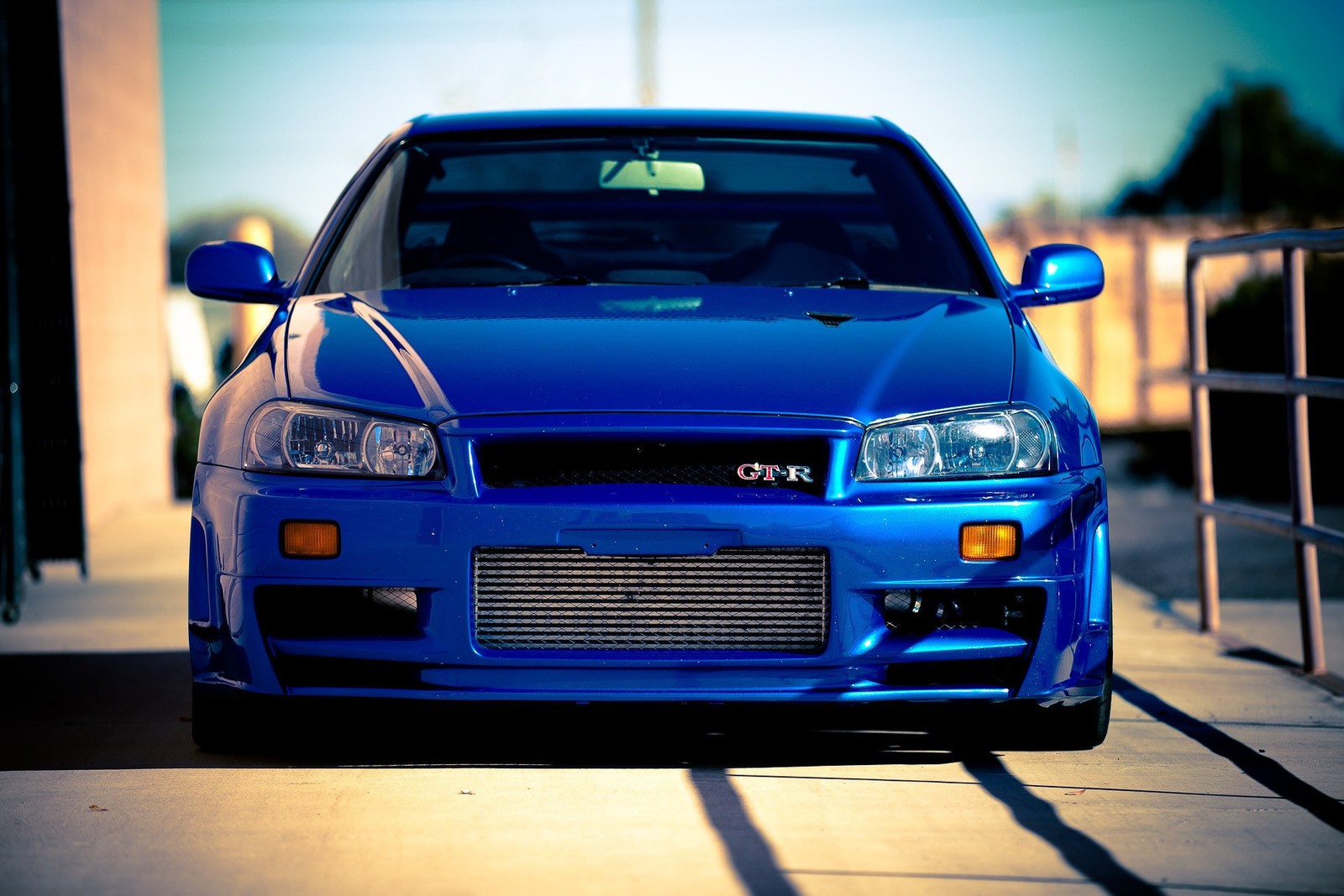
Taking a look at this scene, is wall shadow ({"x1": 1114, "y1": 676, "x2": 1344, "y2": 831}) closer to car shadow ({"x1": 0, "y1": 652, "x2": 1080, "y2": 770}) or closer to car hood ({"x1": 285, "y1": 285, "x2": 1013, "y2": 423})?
car shadow ({"x1": 0, "y1": 652, "x2": 1080, "y2": 770})

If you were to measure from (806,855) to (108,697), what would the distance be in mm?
2400

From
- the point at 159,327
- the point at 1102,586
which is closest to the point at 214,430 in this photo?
the point at 1102,586

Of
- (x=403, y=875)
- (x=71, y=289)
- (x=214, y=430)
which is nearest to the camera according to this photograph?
(x=403, y=875)

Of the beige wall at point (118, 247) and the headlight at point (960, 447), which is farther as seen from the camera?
the beige wall at point (118, 247)

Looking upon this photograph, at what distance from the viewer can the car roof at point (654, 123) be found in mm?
5145

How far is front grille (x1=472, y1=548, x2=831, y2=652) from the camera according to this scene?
371 centimetres

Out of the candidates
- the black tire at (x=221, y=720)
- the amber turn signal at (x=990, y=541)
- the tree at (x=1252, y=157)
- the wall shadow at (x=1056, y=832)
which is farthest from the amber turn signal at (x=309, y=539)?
the tree at (x=1252, y=157)

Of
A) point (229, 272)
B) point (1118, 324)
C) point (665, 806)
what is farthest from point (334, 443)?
point (1118, 324)

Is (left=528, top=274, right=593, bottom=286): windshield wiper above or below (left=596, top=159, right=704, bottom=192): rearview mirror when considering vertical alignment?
→ below

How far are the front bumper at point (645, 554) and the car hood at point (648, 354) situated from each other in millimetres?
200

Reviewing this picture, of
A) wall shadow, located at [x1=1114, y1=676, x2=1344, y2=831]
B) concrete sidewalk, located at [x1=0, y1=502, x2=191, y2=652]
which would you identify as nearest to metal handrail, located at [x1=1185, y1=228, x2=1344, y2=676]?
wall shadow, located at [x1=1114, y1=676, x2=1344, y2=831]

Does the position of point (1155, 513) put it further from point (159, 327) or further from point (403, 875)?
point (403, 875)

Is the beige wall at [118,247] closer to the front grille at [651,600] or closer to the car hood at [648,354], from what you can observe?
the car hood at [648,354]

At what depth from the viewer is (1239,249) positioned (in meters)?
6.12
